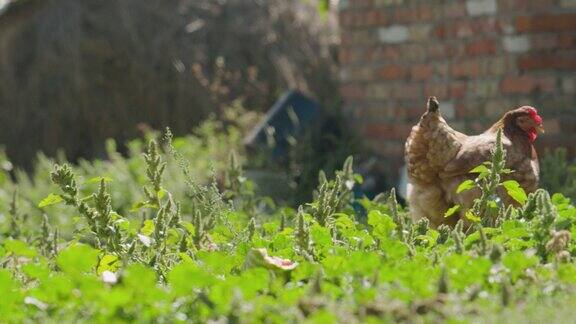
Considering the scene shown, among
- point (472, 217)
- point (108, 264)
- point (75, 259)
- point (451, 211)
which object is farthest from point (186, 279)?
point (451, 211)

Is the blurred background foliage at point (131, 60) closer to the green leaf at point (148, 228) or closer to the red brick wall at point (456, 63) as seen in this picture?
the red brick wall at point (456, 63)

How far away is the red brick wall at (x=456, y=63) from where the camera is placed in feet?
21.2

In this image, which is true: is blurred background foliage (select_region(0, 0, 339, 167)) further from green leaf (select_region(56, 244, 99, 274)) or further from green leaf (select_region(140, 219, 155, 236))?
green leaf (select_region(56, 244, 99, 274))

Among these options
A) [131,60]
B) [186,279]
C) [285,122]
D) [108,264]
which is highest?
[186,279]

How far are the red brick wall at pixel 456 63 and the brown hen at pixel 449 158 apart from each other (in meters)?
2.48

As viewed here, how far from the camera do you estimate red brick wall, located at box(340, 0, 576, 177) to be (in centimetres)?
647

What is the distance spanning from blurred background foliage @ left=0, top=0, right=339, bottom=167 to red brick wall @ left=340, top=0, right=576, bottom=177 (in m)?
2.09

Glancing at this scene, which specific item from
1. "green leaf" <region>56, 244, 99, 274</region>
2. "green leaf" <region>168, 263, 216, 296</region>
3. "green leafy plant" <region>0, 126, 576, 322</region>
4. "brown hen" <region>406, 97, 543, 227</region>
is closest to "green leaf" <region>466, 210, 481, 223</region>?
"green leafy plant" <region>0, 126, 576, 322</region>

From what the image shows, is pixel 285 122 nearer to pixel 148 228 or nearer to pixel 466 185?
pixel 148 228

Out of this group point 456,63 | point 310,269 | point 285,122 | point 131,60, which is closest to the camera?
point 310,269

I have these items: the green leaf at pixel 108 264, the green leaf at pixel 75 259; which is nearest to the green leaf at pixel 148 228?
the green leaf at pixel 108 264

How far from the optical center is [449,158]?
3.92 metres

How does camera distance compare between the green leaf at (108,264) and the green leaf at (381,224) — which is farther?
the green leaf at (108,264)

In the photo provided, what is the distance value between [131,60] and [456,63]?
410 centimetres
